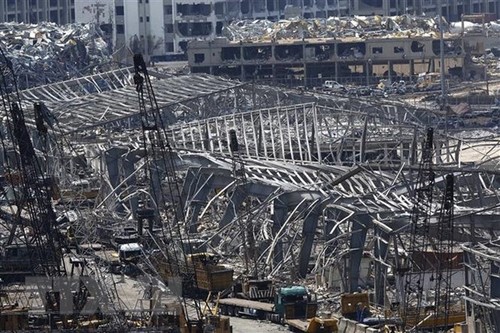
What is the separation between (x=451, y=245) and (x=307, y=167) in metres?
14.1

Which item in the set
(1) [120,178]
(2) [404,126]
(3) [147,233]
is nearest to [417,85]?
(2) [404,126]

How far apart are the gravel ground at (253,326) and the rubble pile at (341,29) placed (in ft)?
201

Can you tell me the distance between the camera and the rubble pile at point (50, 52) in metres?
102

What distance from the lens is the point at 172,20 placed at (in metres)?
128

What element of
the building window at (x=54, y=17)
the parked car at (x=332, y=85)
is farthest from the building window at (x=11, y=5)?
the parked car at (x=332, y=85)

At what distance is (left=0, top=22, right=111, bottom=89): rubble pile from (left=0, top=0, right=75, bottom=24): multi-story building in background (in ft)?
66.5

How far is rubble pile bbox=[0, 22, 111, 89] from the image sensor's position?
102 metres

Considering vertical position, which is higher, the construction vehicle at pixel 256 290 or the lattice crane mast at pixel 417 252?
the lattice crane mast at pixel 417 252

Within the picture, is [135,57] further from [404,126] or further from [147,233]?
[404,126]

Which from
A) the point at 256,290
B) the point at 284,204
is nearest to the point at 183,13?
the point at 284,204

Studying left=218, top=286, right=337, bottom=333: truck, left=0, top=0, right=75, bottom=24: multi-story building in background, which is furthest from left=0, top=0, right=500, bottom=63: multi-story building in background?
left=218, top=286, right=337, bottom=333: truck

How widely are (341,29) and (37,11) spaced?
28.0 metres

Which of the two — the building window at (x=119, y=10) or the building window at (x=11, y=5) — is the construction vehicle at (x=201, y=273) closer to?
the building window at (x=119, y=10)

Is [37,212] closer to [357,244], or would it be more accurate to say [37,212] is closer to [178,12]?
[357,244]
